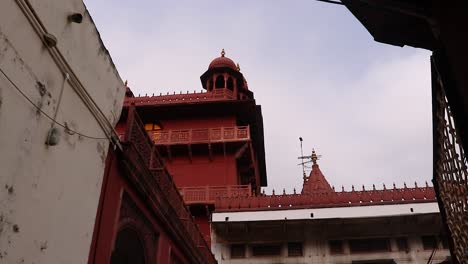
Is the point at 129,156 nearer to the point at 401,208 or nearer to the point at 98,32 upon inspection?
the point at 98,32

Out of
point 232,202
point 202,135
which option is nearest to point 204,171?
point 202,135

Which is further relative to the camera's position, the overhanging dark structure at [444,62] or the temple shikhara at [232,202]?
the temple shikhara at [232,202]

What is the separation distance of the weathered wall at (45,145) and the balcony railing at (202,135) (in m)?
15.7

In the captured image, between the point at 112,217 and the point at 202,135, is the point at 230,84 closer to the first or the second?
the point at 202,135

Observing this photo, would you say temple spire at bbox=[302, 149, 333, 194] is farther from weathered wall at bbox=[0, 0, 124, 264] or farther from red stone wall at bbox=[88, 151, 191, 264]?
weathered wall at bbox=[0, 0, 124, 264]

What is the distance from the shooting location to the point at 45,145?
17.6 feet

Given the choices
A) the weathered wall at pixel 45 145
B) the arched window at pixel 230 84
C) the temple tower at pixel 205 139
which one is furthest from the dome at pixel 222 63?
the weathered wall at pixel 45 145

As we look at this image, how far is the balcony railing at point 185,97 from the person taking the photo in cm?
2494

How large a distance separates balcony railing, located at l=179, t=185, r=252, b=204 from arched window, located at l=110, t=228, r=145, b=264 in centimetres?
1155

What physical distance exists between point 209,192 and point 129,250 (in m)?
12.4

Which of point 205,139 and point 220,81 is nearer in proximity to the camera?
point 205,139

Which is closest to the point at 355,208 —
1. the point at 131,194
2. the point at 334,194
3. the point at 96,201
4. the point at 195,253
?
the point at 334,194

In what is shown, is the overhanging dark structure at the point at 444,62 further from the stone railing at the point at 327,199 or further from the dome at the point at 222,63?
the dome at the point at 222,63

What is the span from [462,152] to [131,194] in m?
5.57
